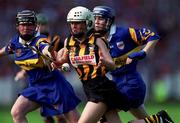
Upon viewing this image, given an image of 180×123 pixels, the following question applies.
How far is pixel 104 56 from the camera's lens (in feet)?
32.6

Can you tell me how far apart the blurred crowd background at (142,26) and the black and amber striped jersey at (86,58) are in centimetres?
1118

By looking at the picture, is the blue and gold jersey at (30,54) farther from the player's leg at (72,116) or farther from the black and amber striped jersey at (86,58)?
the black and amber striped jersey at (86,58)

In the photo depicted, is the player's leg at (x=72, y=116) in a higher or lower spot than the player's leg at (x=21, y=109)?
lower

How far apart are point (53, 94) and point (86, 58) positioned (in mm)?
1900

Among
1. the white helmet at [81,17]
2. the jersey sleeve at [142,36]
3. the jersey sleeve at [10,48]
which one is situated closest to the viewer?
the white helmet at [81,17]

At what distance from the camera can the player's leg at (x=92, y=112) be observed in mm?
10094

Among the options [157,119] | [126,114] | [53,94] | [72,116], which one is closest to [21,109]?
[53,94]

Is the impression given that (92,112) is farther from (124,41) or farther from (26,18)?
(26,18)

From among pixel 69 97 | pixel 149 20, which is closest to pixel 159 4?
pixel 149 20

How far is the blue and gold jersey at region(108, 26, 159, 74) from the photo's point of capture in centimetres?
1158

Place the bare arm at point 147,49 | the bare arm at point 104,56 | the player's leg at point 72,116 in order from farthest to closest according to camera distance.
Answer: the player's leg at point 72,116 < the bare arm at point 147,49 < the bare arm at point 104,56

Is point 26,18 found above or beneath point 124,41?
above

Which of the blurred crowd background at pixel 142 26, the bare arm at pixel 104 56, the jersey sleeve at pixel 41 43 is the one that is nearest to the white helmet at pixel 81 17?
the bare arm at pixel 104 56

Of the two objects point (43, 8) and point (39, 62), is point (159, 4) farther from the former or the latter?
point (39, 62)
